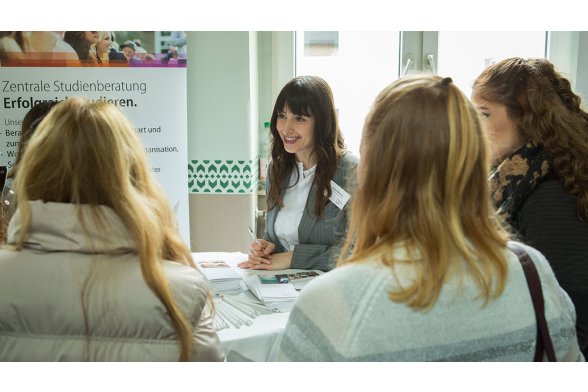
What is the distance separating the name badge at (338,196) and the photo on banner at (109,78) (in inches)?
56.4

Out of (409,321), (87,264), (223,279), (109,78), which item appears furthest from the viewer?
(109,78)

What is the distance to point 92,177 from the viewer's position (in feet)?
4.31

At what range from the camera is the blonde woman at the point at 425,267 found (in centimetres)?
106

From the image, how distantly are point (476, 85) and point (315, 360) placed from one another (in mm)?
1359

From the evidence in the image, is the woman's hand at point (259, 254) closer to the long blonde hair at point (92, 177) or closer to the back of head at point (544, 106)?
the back of head at point (544, 106)

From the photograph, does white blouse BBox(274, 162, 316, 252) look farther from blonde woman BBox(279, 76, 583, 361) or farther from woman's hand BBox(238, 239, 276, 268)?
blonde woman BBox(279, 76, 583, 361)

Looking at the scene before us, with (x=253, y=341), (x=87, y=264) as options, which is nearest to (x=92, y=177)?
(x=87, y=264)

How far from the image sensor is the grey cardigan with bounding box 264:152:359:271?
2611mm

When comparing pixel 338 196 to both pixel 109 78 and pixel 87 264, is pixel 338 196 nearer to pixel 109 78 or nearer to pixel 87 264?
pixel 87 264

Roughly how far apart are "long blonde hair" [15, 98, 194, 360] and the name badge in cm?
152

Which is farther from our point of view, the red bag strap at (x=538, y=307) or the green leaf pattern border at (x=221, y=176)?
the green leaf pattern border at (x=221, y=176)

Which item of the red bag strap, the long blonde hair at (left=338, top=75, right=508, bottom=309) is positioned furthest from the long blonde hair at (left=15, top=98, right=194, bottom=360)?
the red bag strap

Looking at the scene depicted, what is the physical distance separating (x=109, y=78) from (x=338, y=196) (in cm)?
183

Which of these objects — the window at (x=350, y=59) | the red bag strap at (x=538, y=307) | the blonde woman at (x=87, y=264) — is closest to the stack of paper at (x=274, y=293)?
Answer: the blonde woman at (x=87, y=264)
